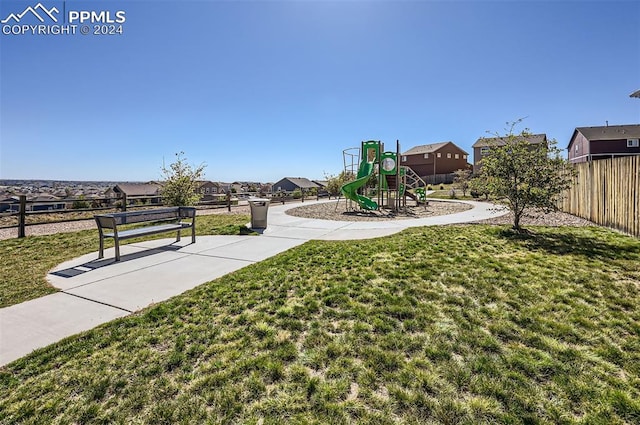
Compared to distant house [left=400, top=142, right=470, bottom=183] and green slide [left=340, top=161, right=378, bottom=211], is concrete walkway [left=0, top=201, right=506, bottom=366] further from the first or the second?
distant house [left=400, top=142, right=470, bottom=183]

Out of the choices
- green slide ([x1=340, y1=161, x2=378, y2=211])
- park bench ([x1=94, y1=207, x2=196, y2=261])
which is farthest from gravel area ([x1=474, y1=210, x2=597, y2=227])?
park bench ([x1=94, y1=207, x2=196, y2=261])

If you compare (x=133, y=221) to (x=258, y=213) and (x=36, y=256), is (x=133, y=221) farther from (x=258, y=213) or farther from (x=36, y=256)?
(x=258, y=213)

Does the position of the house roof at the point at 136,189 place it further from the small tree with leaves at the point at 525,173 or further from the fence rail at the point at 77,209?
the small tree with leaves at the point at 525,173

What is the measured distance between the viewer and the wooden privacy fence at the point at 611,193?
23.2ft

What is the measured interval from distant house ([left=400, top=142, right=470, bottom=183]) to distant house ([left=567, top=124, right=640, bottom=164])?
17.4 metres

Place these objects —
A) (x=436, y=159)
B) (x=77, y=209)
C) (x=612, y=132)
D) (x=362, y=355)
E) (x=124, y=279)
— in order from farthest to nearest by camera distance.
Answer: (x=436, y=159) < (x=612, y=132) < (x=77, y=209) < (x=124, y=279) < (x=362, y=355)

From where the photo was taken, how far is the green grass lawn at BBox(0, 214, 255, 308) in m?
4.52

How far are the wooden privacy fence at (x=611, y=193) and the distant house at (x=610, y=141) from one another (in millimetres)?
32971

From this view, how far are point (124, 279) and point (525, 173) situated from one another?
950cm

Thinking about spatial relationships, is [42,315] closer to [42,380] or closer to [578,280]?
[42,380]

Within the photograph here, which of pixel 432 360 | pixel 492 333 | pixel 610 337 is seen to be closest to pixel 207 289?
pixel 432 360

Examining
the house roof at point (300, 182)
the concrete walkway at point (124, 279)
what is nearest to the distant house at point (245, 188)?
the house roof at point (300, 182)

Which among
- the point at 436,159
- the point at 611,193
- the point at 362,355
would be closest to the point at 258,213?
the point at 362,355

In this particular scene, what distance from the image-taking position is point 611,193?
8.17m
